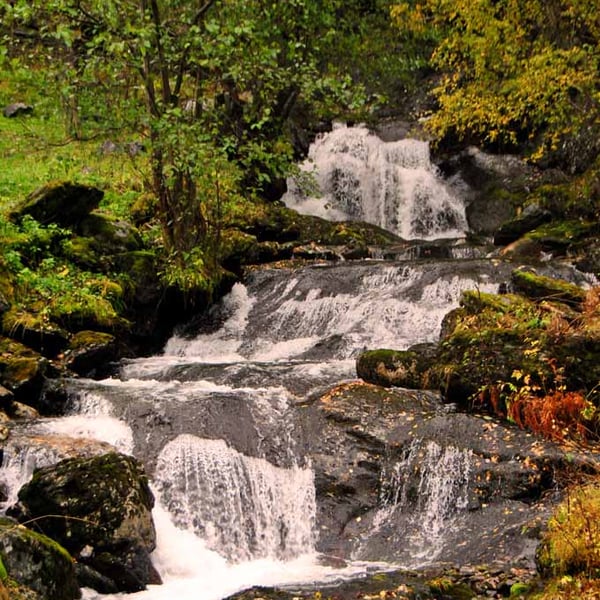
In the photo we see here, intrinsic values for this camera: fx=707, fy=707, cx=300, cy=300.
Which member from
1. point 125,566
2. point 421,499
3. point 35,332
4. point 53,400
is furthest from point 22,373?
point 421,499

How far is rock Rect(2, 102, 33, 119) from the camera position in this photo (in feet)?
87.8

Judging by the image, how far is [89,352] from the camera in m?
11.4

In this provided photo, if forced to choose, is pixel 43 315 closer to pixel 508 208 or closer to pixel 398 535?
pixel 398 535

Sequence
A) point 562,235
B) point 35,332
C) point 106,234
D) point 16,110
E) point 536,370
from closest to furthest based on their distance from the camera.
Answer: point 536,370
point 35,332
point 106,234
point 562,235
point 16,110

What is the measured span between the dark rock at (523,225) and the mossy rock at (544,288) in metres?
5.40

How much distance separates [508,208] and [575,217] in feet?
13.3

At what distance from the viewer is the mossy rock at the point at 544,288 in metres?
12.0

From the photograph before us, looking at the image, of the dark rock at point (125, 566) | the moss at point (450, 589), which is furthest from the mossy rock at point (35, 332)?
the moss at point (450, 589)

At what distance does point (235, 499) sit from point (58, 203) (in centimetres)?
827

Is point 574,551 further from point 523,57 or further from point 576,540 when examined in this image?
point 523,57

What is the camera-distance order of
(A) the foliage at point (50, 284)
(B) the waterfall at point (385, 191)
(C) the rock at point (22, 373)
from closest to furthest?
(C) the rock at point (22, 373), (A) the foliage at point (50, 284), (B) the waterfall at point (385, 191)

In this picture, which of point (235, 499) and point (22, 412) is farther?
point (22, 412)

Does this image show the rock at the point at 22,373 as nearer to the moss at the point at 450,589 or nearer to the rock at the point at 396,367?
the rock at the point at 396,367

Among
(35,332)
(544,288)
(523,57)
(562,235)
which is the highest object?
(523,57)
